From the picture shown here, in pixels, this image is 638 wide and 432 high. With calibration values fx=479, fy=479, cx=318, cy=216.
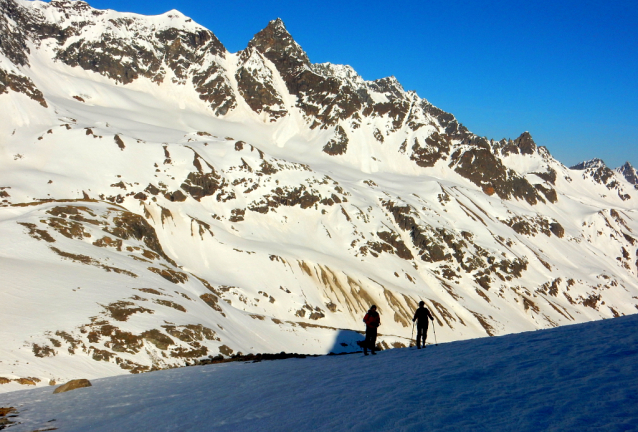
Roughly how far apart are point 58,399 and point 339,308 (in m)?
87.6

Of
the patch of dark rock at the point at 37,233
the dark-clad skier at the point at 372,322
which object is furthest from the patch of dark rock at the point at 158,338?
the dark-clad skier at the point at 372,322

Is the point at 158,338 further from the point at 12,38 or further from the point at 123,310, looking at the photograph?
the point at 12,38

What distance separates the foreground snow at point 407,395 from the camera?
35.3 feet

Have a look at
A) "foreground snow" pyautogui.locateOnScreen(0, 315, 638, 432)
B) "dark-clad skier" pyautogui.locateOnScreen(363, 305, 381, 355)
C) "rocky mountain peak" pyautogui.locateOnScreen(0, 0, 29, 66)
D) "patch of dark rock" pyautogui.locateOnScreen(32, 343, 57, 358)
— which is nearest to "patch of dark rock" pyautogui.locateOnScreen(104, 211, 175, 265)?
"patch of dark rock" pyautogui.locateOnScreen(32, 343, 57, 358)

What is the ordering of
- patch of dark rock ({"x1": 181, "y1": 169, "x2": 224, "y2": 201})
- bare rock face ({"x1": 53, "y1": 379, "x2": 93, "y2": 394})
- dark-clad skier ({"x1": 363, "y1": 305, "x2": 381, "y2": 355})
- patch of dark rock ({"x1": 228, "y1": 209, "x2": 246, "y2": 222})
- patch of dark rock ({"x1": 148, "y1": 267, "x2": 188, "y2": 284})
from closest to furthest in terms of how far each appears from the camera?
bare rock face ({"x1": 53, "y1": 379, "x2": 93, "y2": 394})
dark-clad skier ({"x1": 363, "y1": 305, "x2": 381, "y2": 355})
patch of dark rock ({"x1": 148, "y1": 267, "x2": 188, "y2": 284})
patch of dark rock ({"x1": 181, "y1": 169, "x2": 224, "y2": 201})
patch of dark rock ({"x1": 228, "y1": 209, "x2": 246, "y2": 222})

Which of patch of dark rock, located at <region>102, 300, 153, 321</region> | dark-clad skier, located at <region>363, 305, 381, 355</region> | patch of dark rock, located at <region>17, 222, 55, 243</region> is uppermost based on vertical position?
patch of dark rock, located at <region>17, 222, 55, 243</region>

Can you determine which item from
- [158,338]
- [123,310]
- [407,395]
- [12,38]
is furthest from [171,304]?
[12,38]

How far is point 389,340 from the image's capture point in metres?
78.6

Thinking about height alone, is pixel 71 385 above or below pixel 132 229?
below

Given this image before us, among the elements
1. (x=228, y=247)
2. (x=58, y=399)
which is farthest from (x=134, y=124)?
(x=58, y=399)

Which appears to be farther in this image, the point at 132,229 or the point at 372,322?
the point at 132,229

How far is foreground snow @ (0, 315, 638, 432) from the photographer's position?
Answer: 1075cm

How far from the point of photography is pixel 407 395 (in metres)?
13.3

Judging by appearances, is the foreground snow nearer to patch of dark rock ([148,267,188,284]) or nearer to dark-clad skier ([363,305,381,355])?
dark-clad skier ([363,305,381,355])
